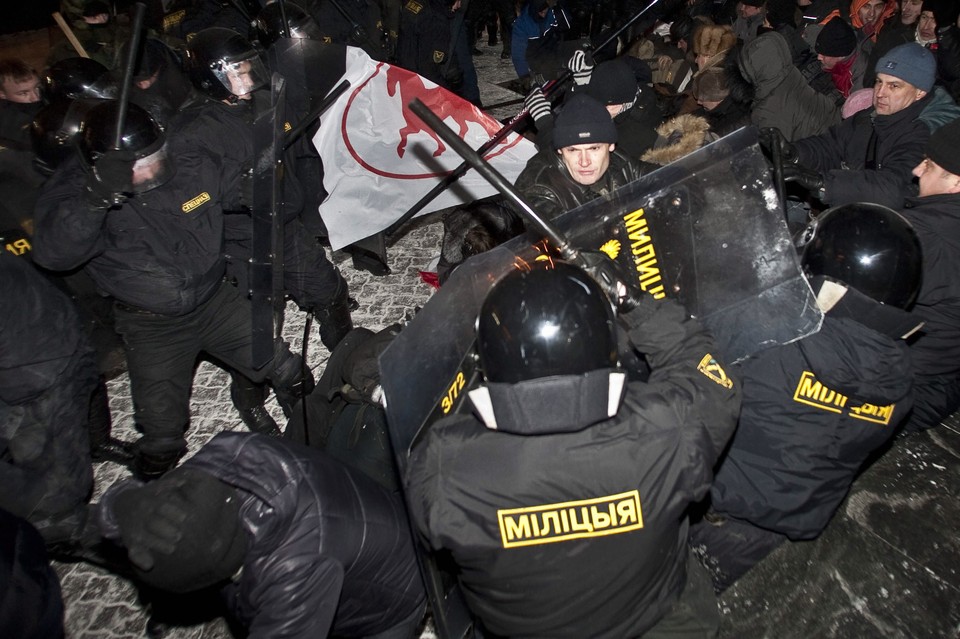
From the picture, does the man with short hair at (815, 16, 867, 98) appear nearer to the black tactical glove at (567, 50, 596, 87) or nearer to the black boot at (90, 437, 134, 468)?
the black tactical glove at (567, 50, 596, 87)

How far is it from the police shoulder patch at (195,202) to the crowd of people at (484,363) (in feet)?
0.05

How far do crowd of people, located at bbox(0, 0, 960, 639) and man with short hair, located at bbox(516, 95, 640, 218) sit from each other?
0.02 meters

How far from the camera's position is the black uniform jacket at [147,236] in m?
2.97

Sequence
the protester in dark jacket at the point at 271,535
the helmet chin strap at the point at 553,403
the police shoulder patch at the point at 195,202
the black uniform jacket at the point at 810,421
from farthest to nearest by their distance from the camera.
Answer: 1. the police shoulder patch at the point at 195,202
2. the black uniform jacket at the point at 810,421
3. the protester in dark jacket at the point at 271,535
4. the helmet chin strap at the point at 553,403

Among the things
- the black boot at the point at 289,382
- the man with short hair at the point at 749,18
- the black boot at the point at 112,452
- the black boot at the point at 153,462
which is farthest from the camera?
the man with short hair at the point at 749,18

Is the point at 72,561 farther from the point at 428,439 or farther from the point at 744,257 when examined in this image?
the point at 744,257

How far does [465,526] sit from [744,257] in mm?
1297

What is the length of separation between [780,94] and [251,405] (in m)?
4.45

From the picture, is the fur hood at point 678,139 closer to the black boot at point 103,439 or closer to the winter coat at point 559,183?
the winter coat at point 559,183

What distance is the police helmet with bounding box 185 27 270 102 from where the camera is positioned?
154 inches

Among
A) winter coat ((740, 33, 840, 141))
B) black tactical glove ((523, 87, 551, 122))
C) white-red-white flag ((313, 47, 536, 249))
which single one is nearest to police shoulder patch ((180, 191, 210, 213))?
white-red-white flag ((313, 47, 536, 249))

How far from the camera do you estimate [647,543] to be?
165cm

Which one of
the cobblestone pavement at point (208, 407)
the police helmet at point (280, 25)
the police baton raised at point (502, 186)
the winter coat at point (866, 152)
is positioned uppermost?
the police helmet at point (280, 25)

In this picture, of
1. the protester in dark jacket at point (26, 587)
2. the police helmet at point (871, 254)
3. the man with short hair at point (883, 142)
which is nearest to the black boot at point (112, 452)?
the protester in dark jacket at point (26, 587)
